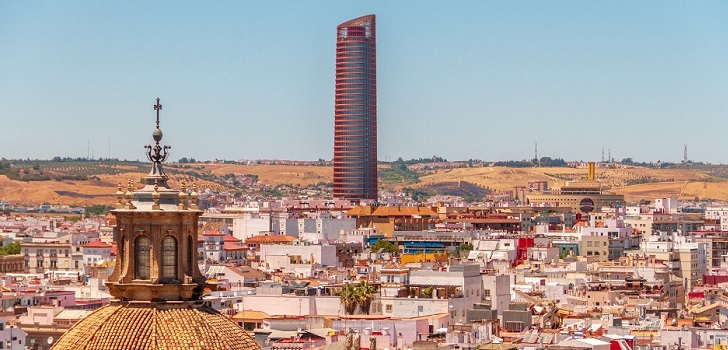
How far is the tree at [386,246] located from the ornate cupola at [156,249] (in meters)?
91.3

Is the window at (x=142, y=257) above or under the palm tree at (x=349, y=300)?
above

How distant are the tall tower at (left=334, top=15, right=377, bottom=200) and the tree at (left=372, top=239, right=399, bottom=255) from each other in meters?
77.9

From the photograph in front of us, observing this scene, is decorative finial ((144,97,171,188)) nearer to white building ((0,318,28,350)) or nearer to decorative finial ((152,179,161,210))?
decorative finial ((152,179,161,210))

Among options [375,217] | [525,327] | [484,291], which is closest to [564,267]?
[484,291]

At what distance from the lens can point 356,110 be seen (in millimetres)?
197500

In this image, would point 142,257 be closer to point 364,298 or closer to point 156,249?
point 156,249

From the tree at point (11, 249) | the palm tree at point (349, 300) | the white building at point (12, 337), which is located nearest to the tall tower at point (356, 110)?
the tree at point (11, 249)

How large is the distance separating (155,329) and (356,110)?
180 meters

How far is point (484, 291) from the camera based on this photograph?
67.3 metres

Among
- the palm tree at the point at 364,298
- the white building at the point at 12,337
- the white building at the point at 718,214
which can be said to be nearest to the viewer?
the white building at the point at 12,337

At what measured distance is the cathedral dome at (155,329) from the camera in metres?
18.0

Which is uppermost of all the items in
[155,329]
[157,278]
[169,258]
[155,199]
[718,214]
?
[155,199]

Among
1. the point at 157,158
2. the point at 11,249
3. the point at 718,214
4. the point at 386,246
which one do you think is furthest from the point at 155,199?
the point at 718,214

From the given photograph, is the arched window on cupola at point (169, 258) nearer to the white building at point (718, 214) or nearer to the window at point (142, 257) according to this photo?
the window at point (142, 257)
